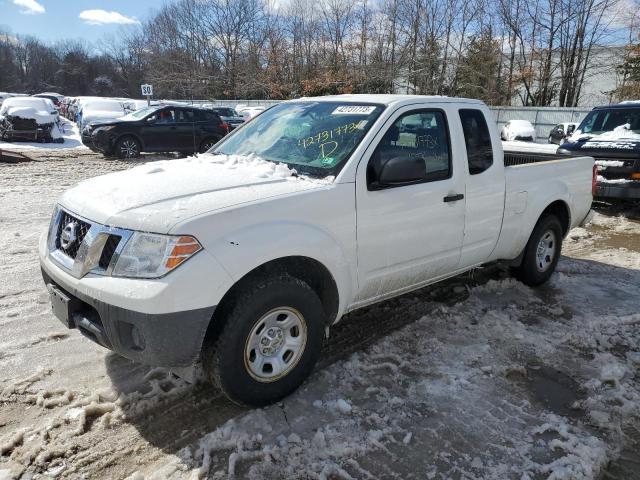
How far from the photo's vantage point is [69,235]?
2.98 meters

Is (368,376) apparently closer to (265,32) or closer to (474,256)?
(474,256)

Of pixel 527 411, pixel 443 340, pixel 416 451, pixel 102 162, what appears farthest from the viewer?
pixel 102 162

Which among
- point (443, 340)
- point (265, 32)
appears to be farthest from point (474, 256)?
point (265, 32)

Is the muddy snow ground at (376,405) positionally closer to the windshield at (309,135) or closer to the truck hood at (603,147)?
the windshield at (309,135)

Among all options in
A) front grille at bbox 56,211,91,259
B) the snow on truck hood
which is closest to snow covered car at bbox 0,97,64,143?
the snow on truck hood

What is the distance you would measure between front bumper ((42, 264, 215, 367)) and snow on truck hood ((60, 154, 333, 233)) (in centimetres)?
44

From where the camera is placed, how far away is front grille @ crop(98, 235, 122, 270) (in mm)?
2688

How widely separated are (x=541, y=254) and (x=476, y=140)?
178cm

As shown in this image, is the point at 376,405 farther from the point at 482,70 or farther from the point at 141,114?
the point at 482,70

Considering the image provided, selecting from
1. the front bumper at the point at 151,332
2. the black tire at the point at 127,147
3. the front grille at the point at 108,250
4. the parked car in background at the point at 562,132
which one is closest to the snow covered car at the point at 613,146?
the parked car in background at the point at 562,132

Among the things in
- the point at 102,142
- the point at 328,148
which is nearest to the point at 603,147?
the point at 328,148

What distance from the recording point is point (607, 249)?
7.04 m

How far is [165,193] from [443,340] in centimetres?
243

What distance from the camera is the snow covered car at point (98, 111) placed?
20.3 m
